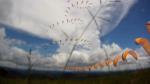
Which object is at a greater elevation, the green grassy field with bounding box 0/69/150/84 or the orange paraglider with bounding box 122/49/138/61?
the orange paraglider with bounding box 122/49/138/61

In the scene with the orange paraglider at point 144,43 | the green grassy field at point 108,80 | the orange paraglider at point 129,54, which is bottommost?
the green grassy field at point 108,80

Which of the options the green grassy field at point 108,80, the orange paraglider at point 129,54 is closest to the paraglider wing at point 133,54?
the orange paraglider at point 129,54

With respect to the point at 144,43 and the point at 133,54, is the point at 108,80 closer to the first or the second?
the point at 133,54

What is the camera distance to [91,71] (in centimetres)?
221

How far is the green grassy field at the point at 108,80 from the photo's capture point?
86.4 inches

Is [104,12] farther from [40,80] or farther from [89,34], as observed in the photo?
[40,80]

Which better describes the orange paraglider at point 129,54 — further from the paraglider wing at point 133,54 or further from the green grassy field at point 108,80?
the green grassy field at point 108,80

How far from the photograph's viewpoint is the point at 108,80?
2244mm

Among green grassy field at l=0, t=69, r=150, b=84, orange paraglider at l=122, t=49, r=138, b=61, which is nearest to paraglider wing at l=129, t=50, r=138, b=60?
orange paraglider at l=122, t=49, r=138, b=61

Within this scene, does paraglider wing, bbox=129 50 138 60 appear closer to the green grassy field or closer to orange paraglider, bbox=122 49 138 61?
orange paraglider, bbox=122 49 138 61

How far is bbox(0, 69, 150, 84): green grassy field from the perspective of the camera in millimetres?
2195

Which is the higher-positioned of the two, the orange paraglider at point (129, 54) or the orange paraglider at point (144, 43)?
the orange paraglider at point (144, 43)

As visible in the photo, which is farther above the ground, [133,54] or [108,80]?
[133,54]

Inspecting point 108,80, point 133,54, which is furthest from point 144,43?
point 108,80
